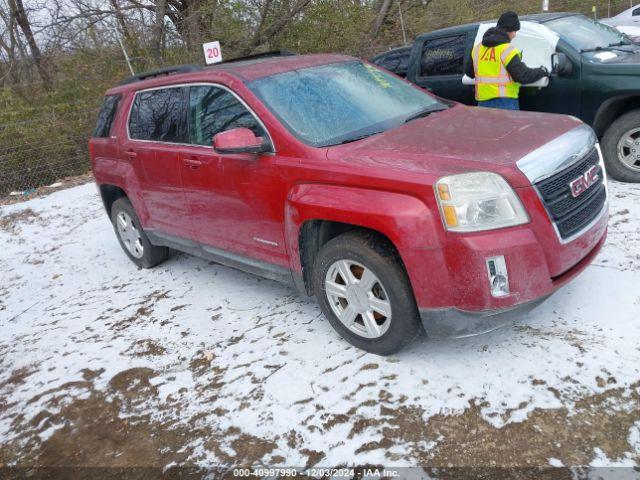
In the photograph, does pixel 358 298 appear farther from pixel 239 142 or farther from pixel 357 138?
pixel 239 142

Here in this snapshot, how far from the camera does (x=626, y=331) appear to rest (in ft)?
10.1

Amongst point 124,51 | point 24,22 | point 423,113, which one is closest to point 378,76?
Answer: point 423,113

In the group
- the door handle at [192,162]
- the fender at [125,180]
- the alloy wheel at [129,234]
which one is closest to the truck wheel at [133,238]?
the alloy wheel at [129,234]

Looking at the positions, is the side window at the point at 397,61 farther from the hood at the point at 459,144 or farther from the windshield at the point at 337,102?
the hood at the point at 459,144

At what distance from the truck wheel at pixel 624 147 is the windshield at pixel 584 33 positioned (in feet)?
2.96

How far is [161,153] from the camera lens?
4.45m

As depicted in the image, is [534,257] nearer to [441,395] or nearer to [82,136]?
[441,395]

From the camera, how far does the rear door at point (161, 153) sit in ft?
14.2

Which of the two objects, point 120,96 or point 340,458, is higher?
point 120,96

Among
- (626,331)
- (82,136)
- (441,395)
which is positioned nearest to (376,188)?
(441,395)

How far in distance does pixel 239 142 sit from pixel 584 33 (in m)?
4.34

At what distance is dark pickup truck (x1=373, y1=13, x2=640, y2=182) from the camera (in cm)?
500

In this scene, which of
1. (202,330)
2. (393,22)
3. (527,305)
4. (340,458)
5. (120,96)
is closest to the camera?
(340,458)

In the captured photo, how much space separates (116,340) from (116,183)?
5.82 ft
